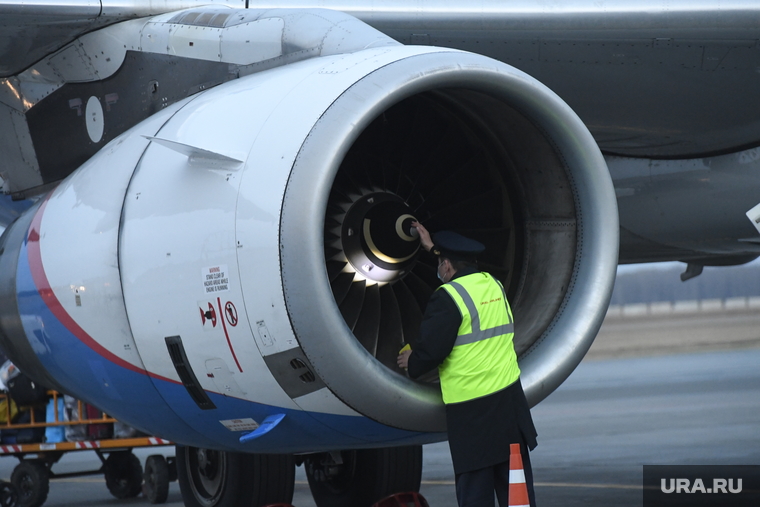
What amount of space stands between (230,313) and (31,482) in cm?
601

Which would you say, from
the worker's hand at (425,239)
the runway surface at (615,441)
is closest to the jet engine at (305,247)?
the worker's hand at (425,239)

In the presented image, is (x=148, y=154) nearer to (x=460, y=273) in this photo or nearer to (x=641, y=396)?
(x=460, y=273)

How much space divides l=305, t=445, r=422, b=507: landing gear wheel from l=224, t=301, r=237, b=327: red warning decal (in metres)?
1.87

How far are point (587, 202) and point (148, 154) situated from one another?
1674mm

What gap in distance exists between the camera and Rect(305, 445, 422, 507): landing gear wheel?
5.05 metres

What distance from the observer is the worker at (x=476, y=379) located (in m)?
3.50

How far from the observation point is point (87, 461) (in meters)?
12.8

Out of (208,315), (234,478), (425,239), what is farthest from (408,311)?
(234,478)

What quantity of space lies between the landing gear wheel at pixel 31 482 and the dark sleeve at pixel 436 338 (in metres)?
5.91

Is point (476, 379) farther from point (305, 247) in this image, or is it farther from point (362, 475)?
point (362, 475)

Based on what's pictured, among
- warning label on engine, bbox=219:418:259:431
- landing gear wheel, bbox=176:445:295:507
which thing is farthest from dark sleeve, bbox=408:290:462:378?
landing gear wheel, bbox=176:445:295:507

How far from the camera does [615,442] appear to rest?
9.04 metres

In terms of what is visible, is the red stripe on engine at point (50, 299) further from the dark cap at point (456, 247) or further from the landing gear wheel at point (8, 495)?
the landing gear wheel at point (8, 495)

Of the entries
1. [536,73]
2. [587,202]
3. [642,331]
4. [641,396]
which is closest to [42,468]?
[536,73]
